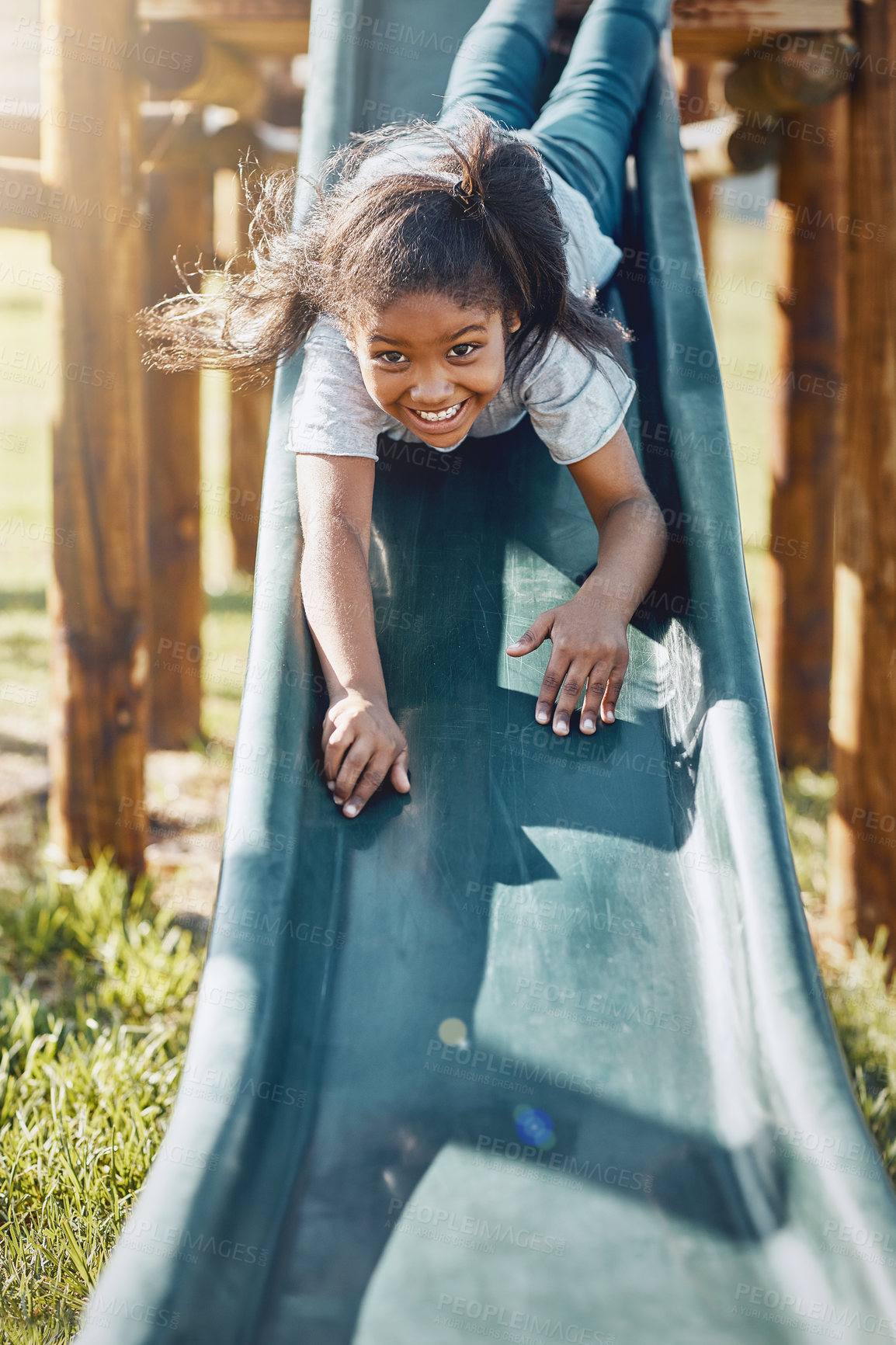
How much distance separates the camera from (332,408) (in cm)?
192

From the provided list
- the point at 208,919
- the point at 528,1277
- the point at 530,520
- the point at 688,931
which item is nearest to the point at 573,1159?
the point at 528,1277

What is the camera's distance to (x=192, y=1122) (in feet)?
4.03

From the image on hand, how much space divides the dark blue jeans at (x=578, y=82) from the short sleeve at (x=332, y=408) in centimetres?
73

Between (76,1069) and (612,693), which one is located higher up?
(612,693)

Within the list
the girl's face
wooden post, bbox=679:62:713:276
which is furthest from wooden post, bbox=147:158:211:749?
the girl's face

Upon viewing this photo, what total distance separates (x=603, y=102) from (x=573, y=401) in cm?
93

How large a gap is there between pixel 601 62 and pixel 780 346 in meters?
1.35

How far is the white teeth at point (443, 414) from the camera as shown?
1763 mm

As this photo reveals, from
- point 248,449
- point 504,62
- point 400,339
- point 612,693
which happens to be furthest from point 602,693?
point 248,449

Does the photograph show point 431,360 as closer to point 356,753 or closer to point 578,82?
point 356,753

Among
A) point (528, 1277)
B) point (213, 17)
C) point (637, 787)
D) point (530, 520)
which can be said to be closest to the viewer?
point (528, 1277)

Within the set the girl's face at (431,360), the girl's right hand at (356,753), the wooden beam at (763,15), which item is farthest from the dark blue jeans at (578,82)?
the girl's right hand at (356,753)

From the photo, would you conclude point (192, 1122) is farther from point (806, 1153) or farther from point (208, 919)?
point (208, 919)

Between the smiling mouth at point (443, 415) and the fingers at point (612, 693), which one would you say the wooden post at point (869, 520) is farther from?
the smiling mouth at point (443, 415)
